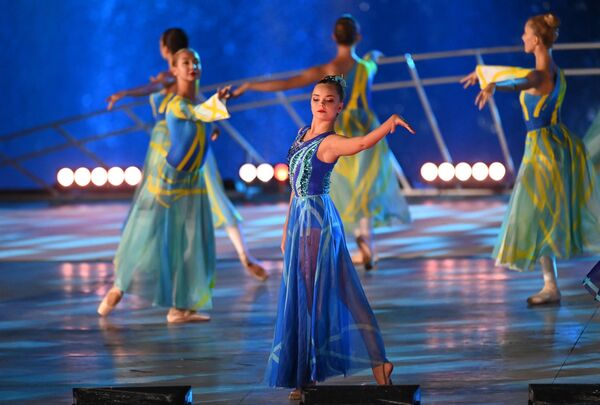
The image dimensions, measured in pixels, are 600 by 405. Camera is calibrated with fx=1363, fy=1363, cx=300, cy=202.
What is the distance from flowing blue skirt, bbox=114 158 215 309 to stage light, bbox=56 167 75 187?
8418mm

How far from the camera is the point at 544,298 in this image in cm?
746

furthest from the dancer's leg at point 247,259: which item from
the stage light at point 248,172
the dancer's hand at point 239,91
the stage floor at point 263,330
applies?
the stage light at point 248,172

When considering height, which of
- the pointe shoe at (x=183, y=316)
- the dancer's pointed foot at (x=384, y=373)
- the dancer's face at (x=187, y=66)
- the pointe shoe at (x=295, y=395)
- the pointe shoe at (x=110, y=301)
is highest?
the dancer's face at (x=187, y=66)

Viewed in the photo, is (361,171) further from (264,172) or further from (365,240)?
(264,172)

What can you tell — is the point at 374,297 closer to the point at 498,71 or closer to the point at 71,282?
the point at 498,71

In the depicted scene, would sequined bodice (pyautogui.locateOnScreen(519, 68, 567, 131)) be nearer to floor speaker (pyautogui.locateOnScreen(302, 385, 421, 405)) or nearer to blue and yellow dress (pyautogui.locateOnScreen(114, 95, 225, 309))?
blue and yellow dress (pyautogui.locateOnScreen(114, 95, 225, 309))

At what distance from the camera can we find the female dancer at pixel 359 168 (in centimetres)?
913

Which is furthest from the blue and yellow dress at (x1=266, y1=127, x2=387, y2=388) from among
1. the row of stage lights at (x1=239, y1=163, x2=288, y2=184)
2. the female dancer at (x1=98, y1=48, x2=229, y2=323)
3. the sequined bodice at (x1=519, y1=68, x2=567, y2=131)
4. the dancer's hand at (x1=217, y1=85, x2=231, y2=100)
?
the row of stage lights at (x1=239, y1=163, x2=288, y2=184)

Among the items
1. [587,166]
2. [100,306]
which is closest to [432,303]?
[587,166]

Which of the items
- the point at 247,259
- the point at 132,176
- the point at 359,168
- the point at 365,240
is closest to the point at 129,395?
the point at 247,259

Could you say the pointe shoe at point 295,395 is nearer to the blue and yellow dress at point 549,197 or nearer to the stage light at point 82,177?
the blue and yellow dress at point 549,197

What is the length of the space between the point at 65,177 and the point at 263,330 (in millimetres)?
9159

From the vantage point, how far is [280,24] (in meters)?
17.5

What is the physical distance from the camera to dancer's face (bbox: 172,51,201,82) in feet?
23.4
